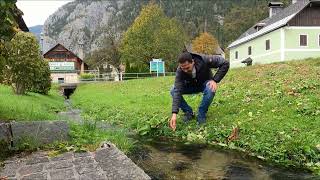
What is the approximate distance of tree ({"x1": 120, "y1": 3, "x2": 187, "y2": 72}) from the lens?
219ft

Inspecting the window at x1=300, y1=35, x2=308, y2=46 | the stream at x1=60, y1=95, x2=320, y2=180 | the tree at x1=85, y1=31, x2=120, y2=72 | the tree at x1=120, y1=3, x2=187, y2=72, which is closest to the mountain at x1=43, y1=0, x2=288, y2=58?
the tree at x1=85, y1=31, x2=120, y2=72

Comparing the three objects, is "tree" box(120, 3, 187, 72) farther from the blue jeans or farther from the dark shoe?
the blue jeans

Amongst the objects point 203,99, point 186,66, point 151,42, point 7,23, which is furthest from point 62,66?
point 7,23

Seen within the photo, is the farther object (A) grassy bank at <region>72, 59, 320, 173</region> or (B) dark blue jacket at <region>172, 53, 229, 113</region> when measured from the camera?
(B) dark blue jacket at <region>172, 53, 229, 113</region>

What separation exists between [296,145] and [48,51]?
259 ft

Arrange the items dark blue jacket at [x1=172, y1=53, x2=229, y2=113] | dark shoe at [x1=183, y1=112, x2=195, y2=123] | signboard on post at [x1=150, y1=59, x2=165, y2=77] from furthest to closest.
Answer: signboard on post at [x1=150, y1=59, x2=165, y2=77], dark shoe at [x1=183, y1=112, x2=195, y2=123], dark blue jacket at [x1=172, y1=53, x2=229, y2=113]

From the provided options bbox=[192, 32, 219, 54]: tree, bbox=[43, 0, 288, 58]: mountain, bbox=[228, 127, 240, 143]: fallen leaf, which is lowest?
bbox=[228, 127, 240, 143]: fallen leaf

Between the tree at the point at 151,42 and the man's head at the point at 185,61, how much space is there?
56.8 meters

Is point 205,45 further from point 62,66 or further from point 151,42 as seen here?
point 62,66

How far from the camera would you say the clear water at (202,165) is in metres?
5.00

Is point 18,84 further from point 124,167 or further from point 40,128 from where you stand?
point 124,167

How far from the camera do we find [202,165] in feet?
18.1

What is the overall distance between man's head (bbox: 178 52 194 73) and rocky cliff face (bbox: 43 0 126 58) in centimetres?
14322

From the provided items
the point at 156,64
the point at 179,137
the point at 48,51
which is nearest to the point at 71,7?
the point at 48,51
